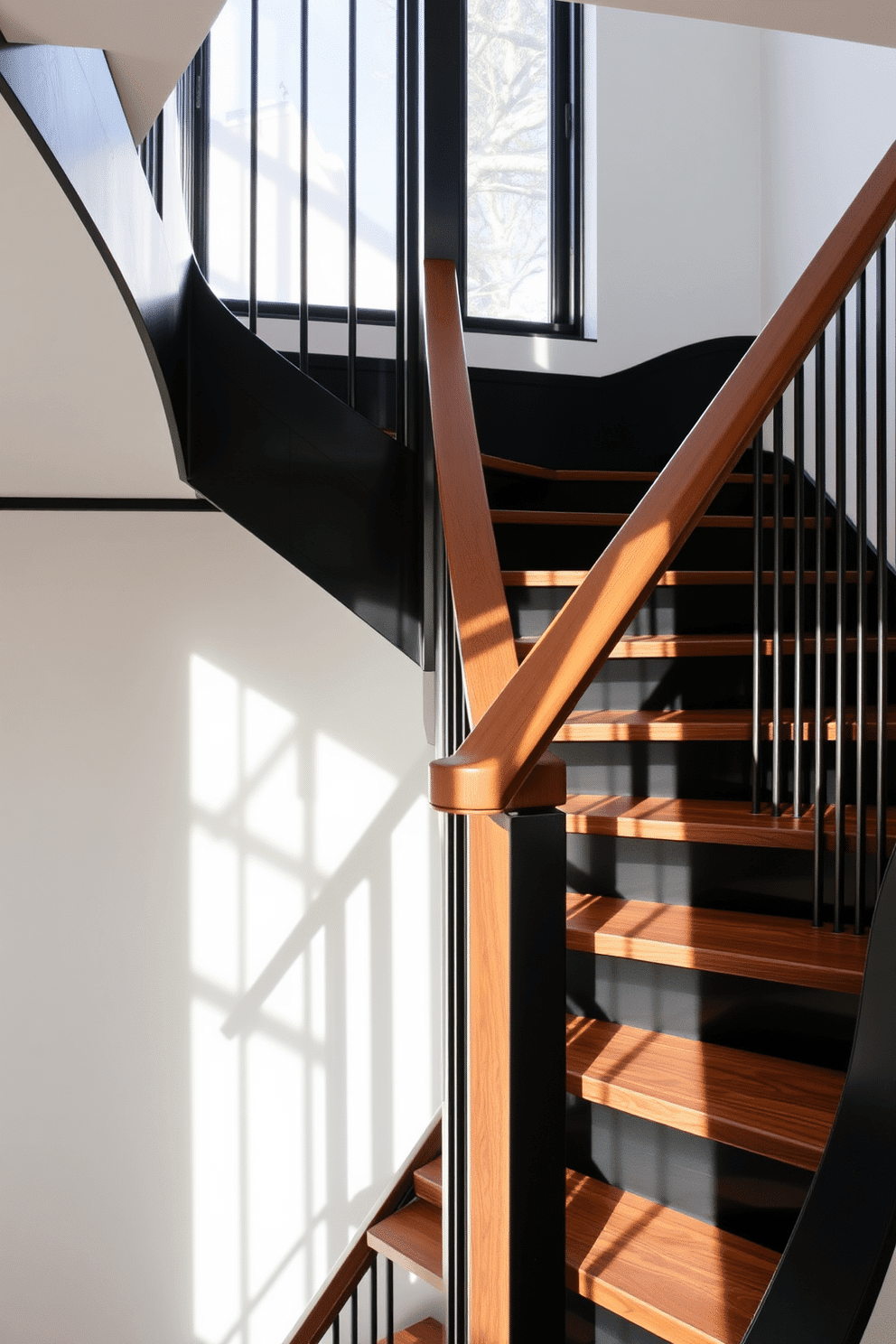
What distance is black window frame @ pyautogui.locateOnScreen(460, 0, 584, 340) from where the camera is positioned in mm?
4363

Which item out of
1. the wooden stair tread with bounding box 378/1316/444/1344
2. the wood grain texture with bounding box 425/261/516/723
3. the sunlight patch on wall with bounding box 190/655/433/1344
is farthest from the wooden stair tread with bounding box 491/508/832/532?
the wooden stair tread with bounding box 378/1316/444/1344

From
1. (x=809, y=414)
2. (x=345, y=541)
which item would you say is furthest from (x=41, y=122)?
(x=809, y=414)

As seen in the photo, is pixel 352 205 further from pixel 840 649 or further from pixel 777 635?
pixel 840 649

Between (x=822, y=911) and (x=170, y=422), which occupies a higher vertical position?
(x=170, y=422)

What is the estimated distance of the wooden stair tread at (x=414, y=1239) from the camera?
6.61 feet

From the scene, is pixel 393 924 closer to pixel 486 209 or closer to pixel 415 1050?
pixel 415 1050

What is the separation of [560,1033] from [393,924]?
2.54 m

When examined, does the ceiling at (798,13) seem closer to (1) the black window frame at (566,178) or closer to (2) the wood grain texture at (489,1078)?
(2) the wood grain texture at (489,1078)

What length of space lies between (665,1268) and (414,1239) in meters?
0.75

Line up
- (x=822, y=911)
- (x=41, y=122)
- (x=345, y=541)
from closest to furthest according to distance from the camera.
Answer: (x=41, y=122)
(x=822, y=911)
(x=345, y=541)

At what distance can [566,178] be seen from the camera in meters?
4.40

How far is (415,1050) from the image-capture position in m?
3.70

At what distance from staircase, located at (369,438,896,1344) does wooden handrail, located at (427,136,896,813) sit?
374 mm

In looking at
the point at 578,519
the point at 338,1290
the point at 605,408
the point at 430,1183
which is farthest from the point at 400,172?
the point at 338,1290
